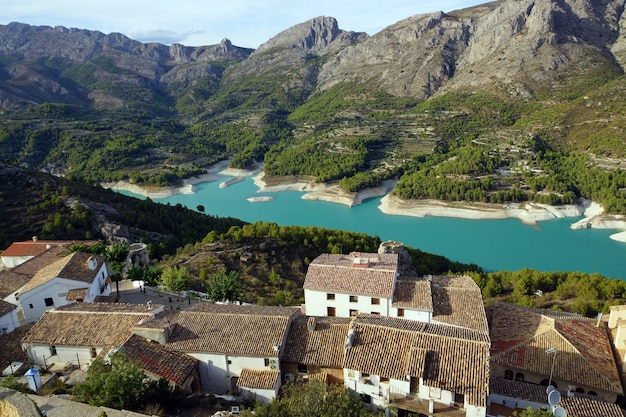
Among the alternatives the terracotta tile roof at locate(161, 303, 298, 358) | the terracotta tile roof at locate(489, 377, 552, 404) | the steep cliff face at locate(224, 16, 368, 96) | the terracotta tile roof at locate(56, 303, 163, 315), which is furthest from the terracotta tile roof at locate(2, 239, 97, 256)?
the steep cliff face at locate(224, 16, 368, 96)

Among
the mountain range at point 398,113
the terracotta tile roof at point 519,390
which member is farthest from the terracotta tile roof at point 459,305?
the mountain range at point 398,113

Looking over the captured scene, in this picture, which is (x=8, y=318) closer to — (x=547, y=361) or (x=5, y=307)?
(x=5, y=307)

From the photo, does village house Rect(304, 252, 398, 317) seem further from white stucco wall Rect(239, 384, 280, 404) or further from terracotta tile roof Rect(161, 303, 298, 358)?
white stucco wall Rect(239, 384, 280, 404)

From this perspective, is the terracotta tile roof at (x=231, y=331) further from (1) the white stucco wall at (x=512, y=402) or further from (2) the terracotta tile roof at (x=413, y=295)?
(1) the white stucco wall at (x=512, y=402)

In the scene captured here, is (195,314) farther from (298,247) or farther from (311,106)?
(311,106)

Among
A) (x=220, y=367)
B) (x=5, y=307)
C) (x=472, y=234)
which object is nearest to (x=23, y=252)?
(x=5, y=307)
